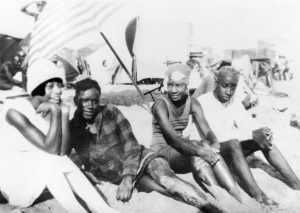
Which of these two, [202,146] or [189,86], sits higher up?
[189,86]

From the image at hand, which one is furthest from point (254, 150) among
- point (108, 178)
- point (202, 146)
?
point (108, 178)

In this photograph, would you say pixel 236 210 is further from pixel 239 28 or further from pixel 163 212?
pixel 239 28

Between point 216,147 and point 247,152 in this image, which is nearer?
point 216,147

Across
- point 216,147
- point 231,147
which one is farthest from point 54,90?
point 231,147

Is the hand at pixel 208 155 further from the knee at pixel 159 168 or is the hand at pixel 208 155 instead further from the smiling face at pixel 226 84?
the smiling face at pixel 226 84

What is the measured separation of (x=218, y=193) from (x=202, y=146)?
47cm

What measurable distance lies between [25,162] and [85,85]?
920 mm

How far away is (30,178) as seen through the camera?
12.8ft

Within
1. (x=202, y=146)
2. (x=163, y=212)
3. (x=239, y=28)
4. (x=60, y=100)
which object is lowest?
(x=163, y=212)

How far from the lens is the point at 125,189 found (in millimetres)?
3918

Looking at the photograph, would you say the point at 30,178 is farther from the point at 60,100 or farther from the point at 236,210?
the point at 236,210

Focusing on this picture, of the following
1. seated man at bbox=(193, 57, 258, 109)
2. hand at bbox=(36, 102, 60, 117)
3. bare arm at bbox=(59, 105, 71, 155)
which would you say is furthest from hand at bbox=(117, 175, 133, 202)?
seated man at bbox=(193, 57, 258, 109)

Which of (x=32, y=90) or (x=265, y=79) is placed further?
(x=265, y=79)

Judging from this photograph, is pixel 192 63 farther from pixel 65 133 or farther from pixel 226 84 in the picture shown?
pixel 65 133
